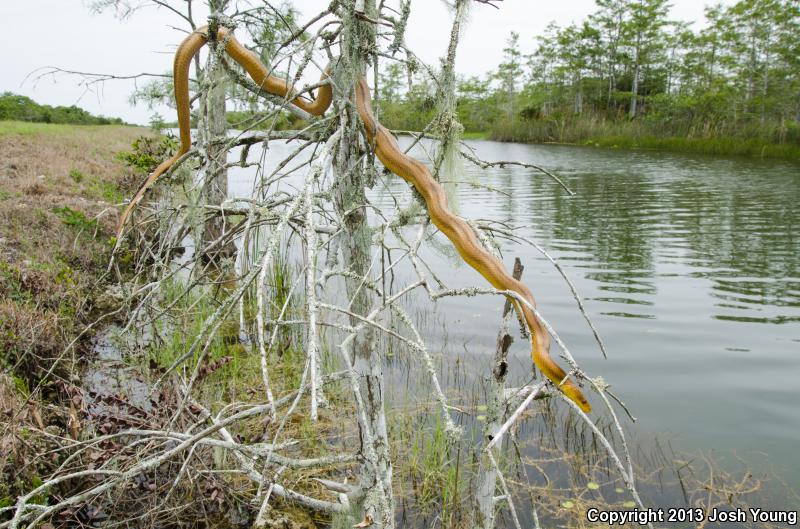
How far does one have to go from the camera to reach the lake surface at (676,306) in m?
4.95

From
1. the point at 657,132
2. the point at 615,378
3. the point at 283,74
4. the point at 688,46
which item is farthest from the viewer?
the point at 688,46

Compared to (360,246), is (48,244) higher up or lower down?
lower down

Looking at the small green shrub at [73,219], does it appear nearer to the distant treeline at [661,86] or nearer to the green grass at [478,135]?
the distant treeline at [661,86]

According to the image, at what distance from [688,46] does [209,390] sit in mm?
47533

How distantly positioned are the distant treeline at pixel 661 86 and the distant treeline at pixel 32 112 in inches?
1285

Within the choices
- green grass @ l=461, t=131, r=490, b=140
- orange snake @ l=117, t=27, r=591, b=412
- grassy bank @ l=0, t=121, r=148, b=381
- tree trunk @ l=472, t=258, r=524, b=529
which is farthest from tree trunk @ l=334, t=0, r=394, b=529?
green grass @ l=461, t=131, r=490, b=140

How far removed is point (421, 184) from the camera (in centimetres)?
229

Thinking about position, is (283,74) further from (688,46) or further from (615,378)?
(688,46)

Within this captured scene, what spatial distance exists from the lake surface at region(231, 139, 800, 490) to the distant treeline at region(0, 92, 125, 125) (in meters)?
37.2

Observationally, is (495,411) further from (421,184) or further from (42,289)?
(42,289)

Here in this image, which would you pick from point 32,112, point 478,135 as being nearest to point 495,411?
point 32,112

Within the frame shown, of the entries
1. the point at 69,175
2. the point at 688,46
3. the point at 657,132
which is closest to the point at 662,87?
the point at 688,46

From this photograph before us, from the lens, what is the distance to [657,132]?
114 ft

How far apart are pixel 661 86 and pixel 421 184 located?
51.5 metres
